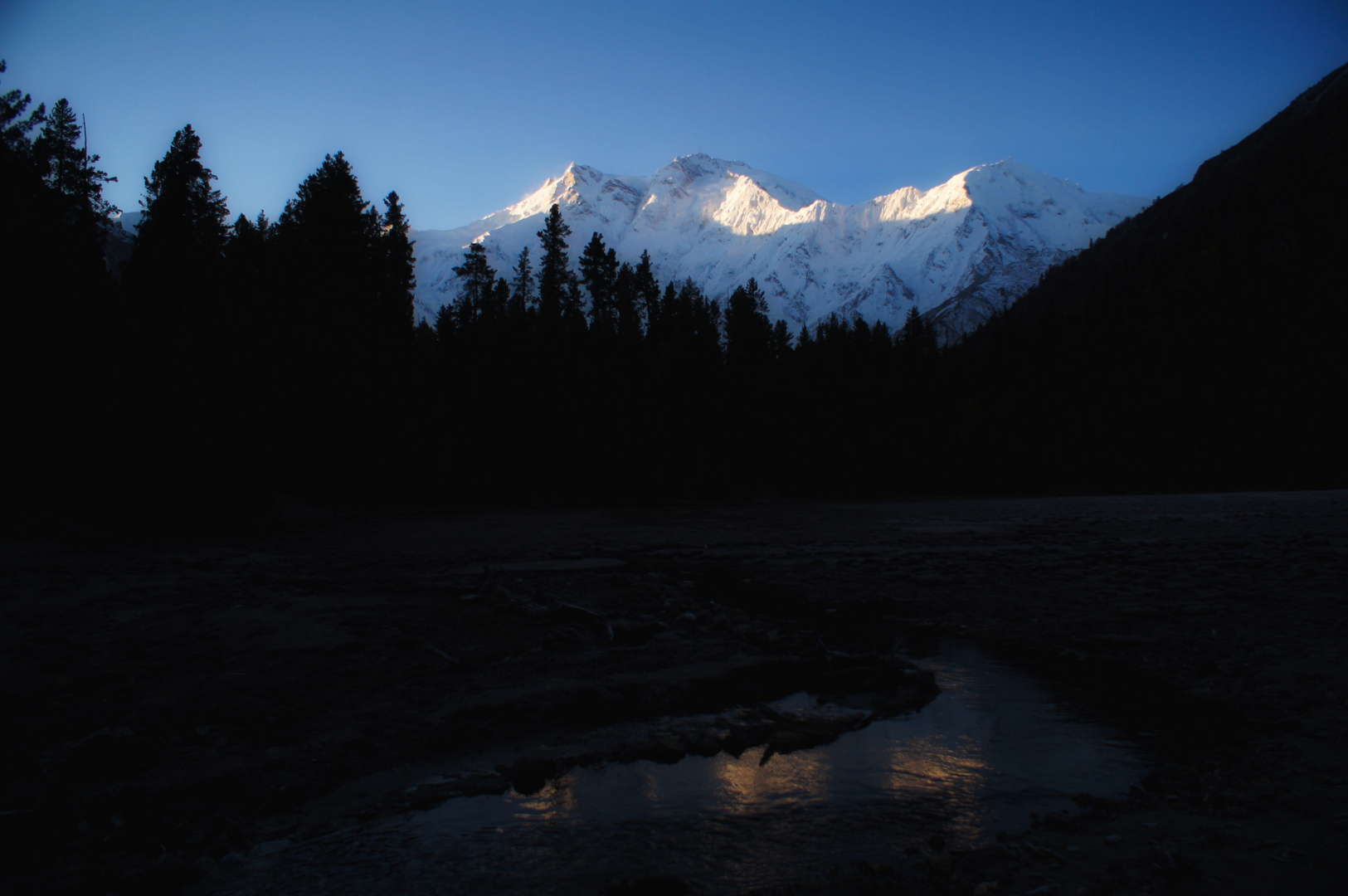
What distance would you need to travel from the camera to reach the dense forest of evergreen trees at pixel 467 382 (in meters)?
21.1

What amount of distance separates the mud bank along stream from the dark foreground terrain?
0.56 feet

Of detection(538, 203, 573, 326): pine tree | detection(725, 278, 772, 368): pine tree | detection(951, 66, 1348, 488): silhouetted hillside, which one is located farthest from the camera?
detection(538, 203, 573, 326): pine tree

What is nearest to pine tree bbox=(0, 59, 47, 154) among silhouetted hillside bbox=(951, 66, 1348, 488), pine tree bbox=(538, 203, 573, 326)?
pine tree bbox=(538, 203, 573, 326)

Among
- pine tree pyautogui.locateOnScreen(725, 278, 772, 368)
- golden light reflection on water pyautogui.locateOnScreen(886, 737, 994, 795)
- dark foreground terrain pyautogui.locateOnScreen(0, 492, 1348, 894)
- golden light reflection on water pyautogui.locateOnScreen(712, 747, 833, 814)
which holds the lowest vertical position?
golden light reflection on water pyautogui.locateOnScreen(712, 747, 833, 814)

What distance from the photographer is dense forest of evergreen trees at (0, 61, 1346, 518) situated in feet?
69.2

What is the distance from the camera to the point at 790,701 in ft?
22.9

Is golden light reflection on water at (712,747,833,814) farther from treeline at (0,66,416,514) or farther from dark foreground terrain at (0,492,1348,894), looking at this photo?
treeline at (0,66,416,514)

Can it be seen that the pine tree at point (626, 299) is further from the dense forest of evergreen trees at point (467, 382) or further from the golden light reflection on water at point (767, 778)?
the golden light reflection on water at point (767, 778)

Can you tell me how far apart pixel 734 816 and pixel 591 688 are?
2583 millimetres

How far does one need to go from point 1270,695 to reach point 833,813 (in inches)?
199

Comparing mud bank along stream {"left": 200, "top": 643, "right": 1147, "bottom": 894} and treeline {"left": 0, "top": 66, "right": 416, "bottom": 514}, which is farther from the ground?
treeline {"left": 0, "top": 66, "right": 416, "bottom": 514}

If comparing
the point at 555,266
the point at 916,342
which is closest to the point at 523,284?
the point at 555,266

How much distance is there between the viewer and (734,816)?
14.5 feet

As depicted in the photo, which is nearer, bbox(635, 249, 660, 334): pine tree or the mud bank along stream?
the mud bank along stream
